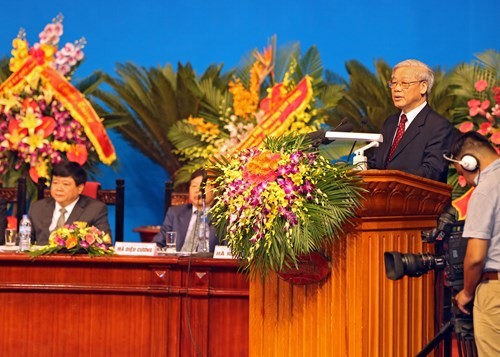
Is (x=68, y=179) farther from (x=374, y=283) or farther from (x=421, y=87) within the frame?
(x=374, y=283)

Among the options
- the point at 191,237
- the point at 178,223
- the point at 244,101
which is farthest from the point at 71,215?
the point at 244,101

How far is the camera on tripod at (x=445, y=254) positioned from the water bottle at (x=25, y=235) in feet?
7.07

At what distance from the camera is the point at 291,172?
11.3ft

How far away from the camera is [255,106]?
7230 millimetres

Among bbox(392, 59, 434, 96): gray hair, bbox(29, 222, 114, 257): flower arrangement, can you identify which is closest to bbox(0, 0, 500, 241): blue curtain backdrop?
bbox(29, 222, 114, 257): flower arrangement

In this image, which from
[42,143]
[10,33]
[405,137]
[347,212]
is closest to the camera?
[347,212]

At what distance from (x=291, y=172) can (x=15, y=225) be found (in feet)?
10.1

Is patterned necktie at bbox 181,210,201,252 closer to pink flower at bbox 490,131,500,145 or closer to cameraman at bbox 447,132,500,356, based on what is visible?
pink flower at bbox 490,131,500,145

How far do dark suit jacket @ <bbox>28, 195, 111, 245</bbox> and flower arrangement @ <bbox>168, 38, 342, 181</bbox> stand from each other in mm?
1146

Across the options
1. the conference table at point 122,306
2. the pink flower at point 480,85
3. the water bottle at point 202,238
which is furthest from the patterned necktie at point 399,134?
the pink flower at point 480,85

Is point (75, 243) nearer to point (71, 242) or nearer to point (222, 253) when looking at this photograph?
point (71, 242)

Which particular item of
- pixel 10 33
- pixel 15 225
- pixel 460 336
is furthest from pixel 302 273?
pixel 10 33

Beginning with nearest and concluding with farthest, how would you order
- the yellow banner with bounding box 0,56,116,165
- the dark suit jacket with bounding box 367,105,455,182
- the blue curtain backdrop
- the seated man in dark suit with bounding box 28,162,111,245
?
the dark suit jacket with bounding box 367,105,455,182 < the seated man in dark suit with bounding box 28,162,111,245 < the yellow banner with bounding box 0,56,116,165 < the blue curtain backdrop

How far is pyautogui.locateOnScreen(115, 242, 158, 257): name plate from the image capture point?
4707mm
